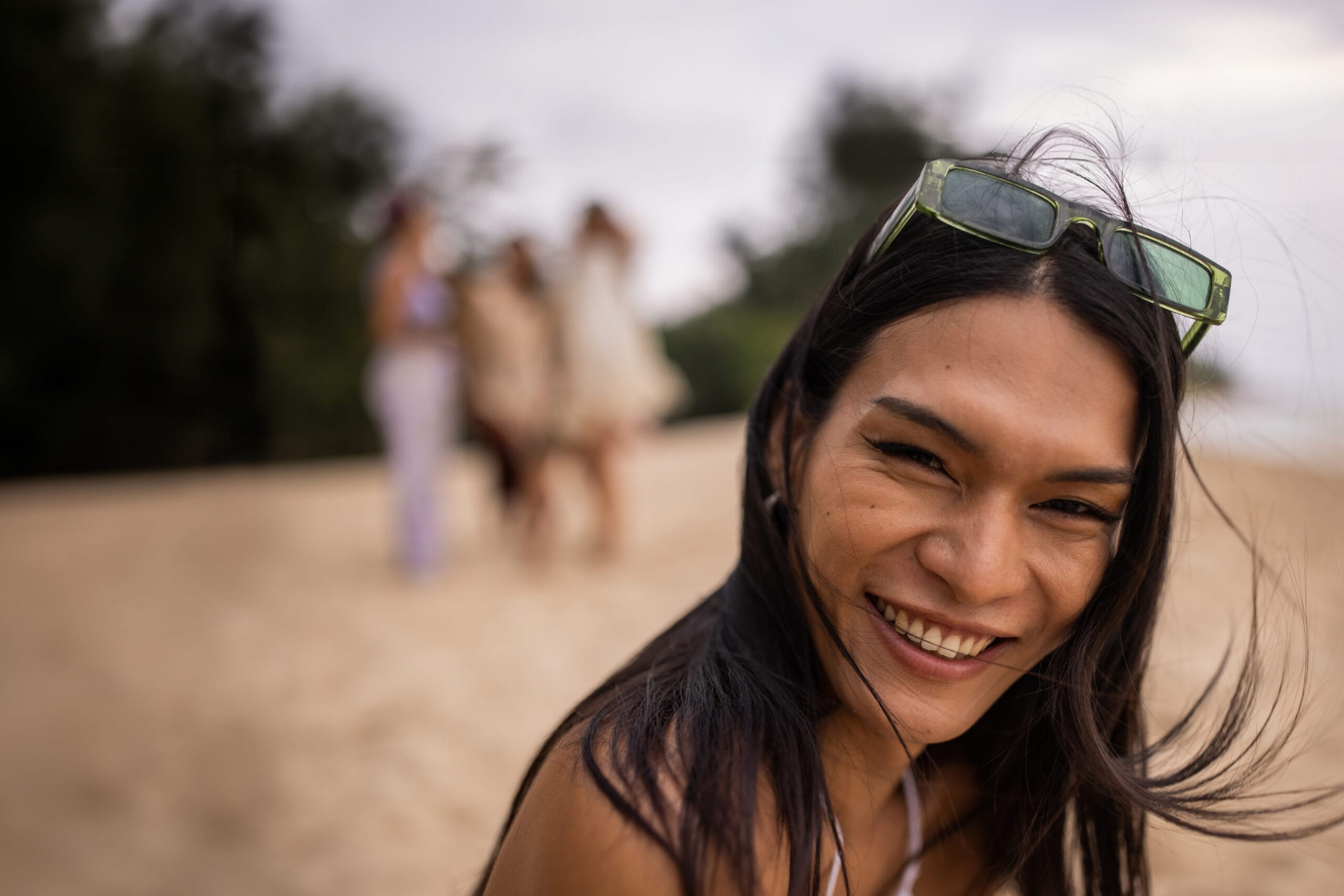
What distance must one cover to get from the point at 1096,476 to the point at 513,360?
503 cm

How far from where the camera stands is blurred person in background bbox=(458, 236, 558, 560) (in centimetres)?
588

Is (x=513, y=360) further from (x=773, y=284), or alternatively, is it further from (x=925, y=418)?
(x=773, y=284)

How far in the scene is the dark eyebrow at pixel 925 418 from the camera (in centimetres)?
114

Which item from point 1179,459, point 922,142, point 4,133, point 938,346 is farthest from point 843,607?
point 922,142

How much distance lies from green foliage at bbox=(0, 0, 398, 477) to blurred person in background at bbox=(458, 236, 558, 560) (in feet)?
21.3

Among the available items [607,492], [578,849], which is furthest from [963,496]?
[607,492]

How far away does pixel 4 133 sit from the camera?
32.5 ft

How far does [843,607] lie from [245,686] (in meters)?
3.72

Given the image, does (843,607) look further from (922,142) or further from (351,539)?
(922,142)

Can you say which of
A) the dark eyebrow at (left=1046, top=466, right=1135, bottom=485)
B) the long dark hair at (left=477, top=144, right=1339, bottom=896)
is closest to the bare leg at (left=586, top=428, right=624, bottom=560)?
the long dark hair at (left=477, top=144, right=1339, bottom=896)

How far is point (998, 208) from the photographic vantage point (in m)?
1.23

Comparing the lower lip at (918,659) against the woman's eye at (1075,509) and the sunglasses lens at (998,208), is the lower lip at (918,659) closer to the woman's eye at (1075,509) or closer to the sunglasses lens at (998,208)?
the woman's eye at (1075,509)

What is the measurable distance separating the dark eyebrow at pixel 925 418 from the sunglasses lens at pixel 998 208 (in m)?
0.25

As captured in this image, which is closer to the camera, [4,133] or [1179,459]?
[1179,459]
